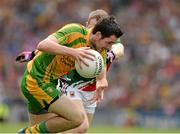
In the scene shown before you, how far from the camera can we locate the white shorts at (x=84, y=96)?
1027 cm

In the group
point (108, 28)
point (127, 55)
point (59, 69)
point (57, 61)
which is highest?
point (108, 28)

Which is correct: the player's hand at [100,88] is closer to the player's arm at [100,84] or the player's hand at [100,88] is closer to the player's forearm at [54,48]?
the player's arm at [100,84]

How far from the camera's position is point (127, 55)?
21.8m

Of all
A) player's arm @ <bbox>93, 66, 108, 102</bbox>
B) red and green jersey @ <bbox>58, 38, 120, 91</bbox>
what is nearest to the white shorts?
red and green jersey @ <bbox>58, 38, 120, 91</bbox>

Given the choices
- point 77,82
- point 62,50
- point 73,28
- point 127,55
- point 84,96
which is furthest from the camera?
point 127,55

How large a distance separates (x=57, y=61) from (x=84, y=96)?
149cm

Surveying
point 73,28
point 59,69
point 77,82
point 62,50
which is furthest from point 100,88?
point 62,50

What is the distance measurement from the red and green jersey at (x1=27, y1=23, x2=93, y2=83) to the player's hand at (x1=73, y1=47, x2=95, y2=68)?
0.86 feet

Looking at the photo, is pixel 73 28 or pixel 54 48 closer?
pixel 54 48

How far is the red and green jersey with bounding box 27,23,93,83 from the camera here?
8.81 m

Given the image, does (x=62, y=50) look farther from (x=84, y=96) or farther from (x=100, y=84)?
(x=84, y=96)

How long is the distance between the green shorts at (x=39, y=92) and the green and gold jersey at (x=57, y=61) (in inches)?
2.5

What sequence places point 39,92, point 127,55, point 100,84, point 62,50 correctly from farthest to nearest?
point 127,55 → point 100,84 → point 39,92 → point 62,50

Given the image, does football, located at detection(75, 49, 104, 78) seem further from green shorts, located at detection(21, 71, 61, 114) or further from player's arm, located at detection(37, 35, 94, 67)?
green shorts, located at detection(21, 71, 61, 114)
